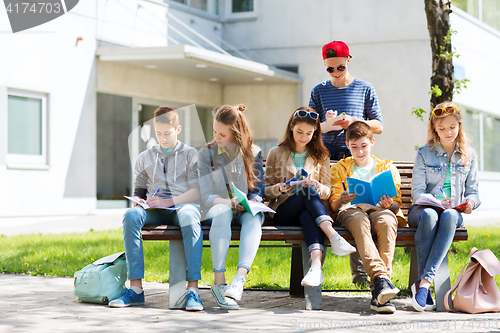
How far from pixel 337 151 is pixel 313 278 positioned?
4.42 feet

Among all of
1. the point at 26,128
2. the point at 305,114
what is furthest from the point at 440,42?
the point at 26,128

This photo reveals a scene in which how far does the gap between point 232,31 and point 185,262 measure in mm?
12935

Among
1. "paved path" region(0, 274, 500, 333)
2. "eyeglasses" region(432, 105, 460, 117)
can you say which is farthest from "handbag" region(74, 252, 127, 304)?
"eyeglasses" region(432, 105, 460, 117)

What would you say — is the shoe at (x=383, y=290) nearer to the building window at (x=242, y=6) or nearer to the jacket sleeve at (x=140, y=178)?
the jacket sleeve at (x=140, y=178)

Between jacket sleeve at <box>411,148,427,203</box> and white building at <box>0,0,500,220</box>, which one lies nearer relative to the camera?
jacket sleeve at <box>411,148,427,203</box>

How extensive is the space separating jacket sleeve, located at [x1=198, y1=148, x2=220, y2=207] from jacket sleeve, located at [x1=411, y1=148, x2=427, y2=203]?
1.43 meters

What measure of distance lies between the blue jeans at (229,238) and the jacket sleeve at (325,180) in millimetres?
517

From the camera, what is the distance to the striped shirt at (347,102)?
5.21m

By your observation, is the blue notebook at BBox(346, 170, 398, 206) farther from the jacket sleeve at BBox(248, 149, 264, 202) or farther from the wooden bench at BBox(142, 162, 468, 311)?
the jacket sleeve at BBox(248, 149, 264, 202)

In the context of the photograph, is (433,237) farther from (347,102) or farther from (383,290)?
(347,102)

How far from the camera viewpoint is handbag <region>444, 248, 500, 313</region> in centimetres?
428

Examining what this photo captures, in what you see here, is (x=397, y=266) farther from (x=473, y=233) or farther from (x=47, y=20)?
(x=47, y=20)

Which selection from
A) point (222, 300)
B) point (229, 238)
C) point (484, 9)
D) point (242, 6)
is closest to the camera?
point (222, 300)

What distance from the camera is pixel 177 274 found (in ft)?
14.6
